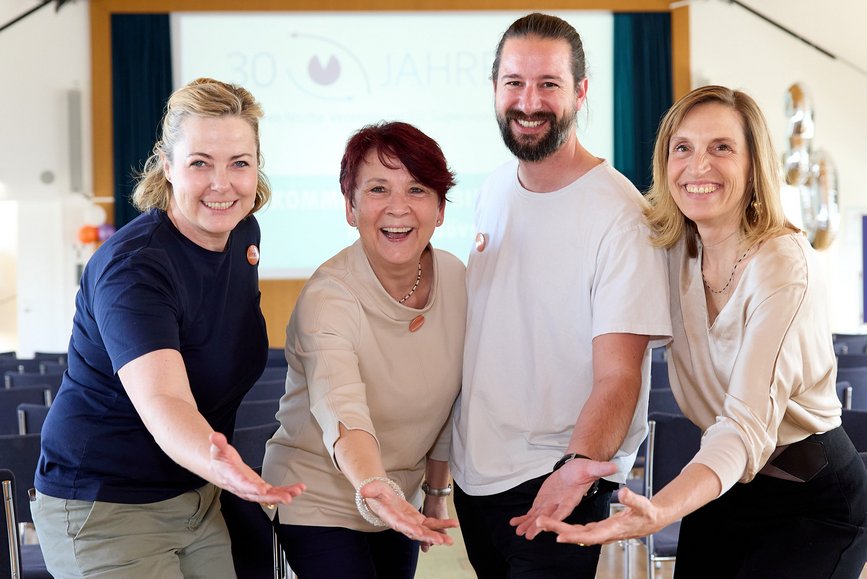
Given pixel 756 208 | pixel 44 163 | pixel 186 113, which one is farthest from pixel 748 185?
pixel 44 163

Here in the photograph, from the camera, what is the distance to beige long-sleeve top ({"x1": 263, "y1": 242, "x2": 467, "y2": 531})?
235 centimetres

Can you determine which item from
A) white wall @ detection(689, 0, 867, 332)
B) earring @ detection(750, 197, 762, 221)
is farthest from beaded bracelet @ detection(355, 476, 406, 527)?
white wall @ detection(689, 0, 867, 332)

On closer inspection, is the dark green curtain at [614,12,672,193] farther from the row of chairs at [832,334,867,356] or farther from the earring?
the earring

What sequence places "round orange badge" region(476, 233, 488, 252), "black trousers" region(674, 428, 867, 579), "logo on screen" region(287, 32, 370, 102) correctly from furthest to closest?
"logo on screen" region(287, 32, 370, 102) < "round orange badge" region(476, 233, 488, 252) < "black trousers" region(674, 428, 867, 579)

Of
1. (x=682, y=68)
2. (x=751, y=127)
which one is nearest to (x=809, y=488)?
(x=751, y=127)

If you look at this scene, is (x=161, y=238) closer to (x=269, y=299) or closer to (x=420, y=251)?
(x=420, y=251)

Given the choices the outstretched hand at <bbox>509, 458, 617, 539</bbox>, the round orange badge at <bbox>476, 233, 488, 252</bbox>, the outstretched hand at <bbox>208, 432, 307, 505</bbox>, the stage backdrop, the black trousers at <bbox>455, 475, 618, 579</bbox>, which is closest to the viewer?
the outstretched hand at <bbox>208, 432, 307, 505</bbox>

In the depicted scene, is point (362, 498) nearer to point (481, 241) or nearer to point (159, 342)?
point (159, 342)

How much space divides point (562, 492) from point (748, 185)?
2.72ft

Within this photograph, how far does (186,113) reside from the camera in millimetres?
2182

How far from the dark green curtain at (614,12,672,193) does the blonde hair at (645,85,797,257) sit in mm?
10893

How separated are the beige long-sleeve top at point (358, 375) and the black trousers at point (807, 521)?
2.51 ft

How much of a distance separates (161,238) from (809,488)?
153cm

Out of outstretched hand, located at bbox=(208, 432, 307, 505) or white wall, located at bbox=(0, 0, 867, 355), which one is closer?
outstretched hand, located at bbox=(208, 432, 307, 505)
